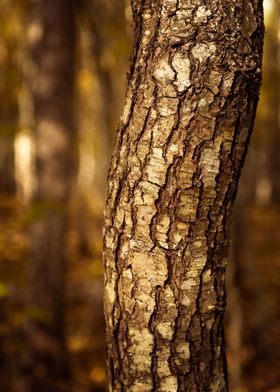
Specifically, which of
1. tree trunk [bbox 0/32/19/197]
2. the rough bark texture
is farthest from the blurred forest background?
tree trunk [bbox 0/32/19/197]

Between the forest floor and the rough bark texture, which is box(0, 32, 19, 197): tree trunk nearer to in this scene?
the forest floor

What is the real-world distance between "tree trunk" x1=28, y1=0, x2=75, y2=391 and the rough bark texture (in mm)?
3734

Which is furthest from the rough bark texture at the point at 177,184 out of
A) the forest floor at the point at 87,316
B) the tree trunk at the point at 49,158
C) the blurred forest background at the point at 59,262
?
the tree trunk at the point at 49,158

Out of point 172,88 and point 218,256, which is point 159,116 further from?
point 218,256

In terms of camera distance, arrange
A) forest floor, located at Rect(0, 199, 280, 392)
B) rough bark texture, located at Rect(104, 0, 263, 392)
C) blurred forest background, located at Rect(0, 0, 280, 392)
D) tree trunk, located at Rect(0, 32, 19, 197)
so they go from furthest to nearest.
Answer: tree trunk, located at Rect(0, 32, 19, 197) → blurred forest background, located at Rect(0, 0, 280, 392) → forest floor, located at Rect(0, 199, 280, 392) → rough bark texture, located at Rect(104, 0, 263, 392)

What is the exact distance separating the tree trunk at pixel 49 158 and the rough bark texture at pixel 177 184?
3.73 metres

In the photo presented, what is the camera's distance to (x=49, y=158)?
5.26 metres

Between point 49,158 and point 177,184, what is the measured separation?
4042 mm

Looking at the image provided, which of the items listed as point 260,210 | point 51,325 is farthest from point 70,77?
point 260,210

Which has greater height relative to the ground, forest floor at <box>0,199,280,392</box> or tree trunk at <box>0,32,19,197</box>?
tree trunk at <box>0,32,19,197</box>

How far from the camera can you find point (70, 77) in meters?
5.47

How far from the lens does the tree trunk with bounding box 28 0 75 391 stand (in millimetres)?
5219

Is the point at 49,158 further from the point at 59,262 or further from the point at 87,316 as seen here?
the point at 87,316

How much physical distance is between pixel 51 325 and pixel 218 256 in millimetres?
4253
